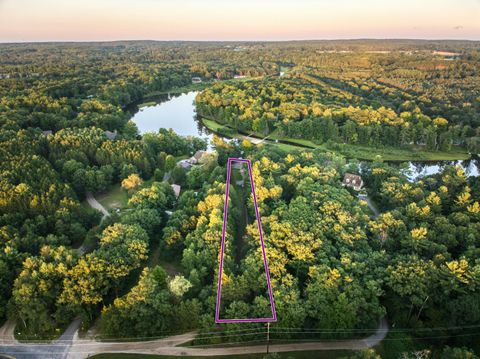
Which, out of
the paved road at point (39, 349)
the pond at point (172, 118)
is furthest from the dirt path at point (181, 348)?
the pond at point (172, 118)

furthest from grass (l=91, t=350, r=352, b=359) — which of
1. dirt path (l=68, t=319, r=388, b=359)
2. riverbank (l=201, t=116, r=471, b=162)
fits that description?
riverbank (l=201, t=116, r=471, b=162)

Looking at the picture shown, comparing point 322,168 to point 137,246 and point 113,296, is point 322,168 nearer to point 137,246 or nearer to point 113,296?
point 137,246

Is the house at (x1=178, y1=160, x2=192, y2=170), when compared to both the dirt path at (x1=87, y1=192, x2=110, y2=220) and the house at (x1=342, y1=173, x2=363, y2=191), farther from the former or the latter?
the house at (x1=342, y1=173, x2=363, y2=191)

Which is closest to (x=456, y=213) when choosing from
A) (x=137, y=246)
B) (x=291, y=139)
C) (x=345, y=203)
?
(x=345, y=203)

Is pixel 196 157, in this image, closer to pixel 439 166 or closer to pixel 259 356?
pixel 259 356

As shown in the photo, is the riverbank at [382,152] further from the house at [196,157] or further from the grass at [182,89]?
the grass at [182,89]

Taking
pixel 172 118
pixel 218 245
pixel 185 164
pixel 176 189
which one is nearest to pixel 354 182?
pixel 218 245
